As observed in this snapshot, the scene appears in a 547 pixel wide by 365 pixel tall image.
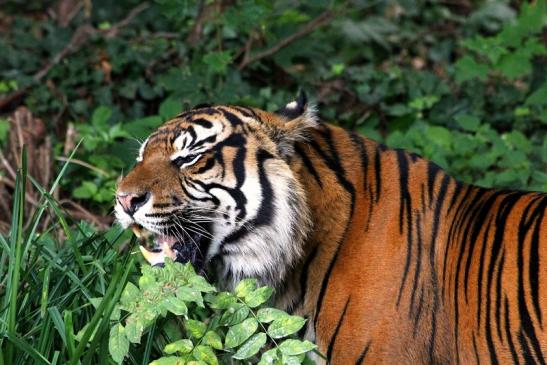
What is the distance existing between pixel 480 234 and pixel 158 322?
121 centimetres

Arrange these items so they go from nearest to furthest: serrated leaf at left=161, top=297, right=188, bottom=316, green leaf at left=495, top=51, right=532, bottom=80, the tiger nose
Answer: serrated leaf at left=161, top=297, right=188, bottom=316
the tiger nose
green leaf at left=495, top=51, right=532, bottom=80

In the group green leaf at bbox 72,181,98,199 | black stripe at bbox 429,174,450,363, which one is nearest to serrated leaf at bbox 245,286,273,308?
black stripe at bbox 429,174,450,363

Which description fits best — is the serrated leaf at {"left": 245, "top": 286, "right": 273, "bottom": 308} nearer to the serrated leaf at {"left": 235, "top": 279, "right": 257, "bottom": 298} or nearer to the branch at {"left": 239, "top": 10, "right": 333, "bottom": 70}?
the serrated leaf at {"left": 235, "top": 279, "right": 257, "bottom": 298}

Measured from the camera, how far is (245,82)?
7.02 m

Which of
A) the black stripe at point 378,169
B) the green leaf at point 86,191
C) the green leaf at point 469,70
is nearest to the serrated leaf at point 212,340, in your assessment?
the black stripe at point 378,169

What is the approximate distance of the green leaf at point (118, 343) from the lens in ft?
10.5

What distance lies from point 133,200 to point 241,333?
60cm

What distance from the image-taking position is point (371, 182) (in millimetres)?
3832

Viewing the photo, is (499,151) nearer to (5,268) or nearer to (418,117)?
(418,117)

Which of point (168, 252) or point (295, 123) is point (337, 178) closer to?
point (295, 123)

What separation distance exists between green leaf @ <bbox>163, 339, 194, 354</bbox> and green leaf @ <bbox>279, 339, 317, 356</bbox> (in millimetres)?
302

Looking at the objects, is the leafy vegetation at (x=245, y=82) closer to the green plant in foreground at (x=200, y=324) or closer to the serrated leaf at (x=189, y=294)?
the green plant in foreground at (x=200, y=324)

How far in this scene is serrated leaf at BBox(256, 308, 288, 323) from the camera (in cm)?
336

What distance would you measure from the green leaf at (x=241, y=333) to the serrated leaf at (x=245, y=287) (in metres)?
0.10
